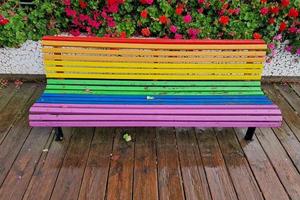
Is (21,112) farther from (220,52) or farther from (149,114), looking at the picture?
(220,52)

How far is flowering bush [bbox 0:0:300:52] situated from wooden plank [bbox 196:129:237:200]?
1.27 metres

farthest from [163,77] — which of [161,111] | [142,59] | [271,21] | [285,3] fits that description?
[285,3]

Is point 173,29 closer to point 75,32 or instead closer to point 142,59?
point 142,59

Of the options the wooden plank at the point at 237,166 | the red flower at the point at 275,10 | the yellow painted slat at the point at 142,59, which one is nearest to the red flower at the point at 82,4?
the yellow painted slat at the point at 142,59

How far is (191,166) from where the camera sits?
8.87 feet

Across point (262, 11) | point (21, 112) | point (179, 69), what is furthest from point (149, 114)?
point (262, 11)

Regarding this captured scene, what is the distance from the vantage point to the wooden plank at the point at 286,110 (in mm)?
3265

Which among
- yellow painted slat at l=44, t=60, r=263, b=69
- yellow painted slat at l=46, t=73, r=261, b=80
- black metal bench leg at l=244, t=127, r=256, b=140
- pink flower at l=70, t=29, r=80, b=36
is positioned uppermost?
yellow painted slat at l=44, t=60, r=263, b=69

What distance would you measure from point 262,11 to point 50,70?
236 cm

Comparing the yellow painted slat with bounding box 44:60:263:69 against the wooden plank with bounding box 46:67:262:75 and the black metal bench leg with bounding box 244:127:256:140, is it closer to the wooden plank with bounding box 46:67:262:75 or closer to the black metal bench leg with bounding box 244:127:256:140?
the wooden plank with bounding box 46:67:262:75

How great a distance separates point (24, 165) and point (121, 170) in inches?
31.2

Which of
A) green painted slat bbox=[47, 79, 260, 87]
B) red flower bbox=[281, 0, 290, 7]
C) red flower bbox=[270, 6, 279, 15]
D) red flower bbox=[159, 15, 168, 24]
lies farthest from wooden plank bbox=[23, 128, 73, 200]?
red flower bbox=[281, 0, 290, 7]

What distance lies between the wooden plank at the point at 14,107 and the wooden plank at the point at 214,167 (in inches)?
71.3

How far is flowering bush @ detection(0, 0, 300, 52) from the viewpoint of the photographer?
11.9 ft
